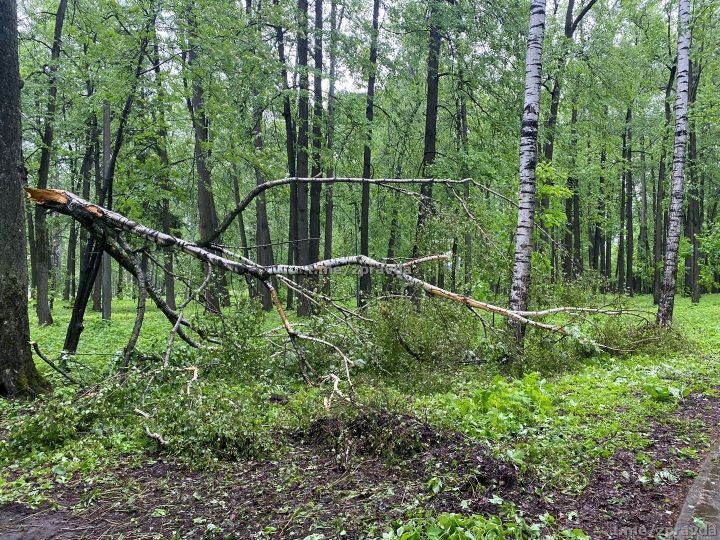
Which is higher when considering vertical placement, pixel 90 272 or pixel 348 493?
pixel 90 272

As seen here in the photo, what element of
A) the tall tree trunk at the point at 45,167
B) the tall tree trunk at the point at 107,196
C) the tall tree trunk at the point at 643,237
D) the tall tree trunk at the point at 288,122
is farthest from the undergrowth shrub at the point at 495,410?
the tall tree trunk at the point at 643,237

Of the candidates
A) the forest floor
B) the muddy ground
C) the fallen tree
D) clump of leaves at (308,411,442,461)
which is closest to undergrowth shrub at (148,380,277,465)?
the forest floor

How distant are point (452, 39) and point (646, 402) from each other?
8.83 metres

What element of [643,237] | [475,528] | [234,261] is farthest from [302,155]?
[643,237]

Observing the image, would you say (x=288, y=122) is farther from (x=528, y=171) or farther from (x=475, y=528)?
(x=475, y=528)

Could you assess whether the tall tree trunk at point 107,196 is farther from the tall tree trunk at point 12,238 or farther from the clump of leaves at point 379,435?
the clump of leaves at point 379,435

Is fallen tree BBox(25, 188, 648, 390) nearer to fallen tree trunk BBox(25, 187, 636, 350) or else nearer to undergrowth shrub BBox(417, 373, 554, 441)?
fallen tree trunk BBox(25, 187, 636, 350)

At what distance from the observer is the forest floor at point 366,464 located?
2.68 meters

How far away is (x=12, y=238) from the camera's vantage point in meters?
4.99

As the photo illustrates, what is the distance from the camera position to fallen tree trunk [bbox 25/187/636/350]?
4.66 metres

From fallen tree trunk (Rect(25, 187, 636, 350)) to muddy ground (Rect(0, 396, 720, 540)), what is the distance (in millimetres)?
1449

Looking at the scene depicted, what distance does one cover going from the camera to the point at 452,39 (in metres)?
10.4

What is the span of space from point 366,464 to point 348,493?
0.42m

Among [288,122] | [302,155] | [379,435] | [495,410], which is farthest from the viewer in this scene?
[302,155]
